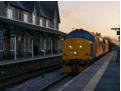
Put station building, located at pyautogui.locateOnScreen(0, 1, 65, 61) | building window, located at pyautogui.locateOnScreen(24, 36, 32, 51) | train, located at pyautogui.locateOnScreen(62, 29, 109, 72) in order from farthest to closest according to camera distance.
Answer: building window, located at pyautogui.locateOnScreen(24, 36, 32, 51)
station building, located at pyautogui.locateOnScreen(0, 1, 65, 61)
train, located at pyautogui.locateOnScreen(62, 29, 109, 72)

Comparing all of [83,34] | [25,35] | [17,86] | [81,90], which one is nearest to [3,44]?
[25,35]

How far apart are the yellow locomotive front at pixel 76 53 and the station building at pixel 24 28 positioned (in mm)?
6592

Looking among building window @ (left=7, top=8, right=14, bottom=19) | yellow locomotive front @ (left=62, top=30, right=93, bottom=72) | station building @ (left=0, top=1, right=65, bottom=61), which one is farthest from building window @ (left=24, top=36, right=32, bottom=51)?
yellow locomotive front @ (left=62, top=30, right=93, bottom=72)

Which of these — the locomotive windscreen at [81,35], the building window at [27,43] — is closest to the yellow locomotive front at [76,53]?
the locomotive windscreen at [81,35]

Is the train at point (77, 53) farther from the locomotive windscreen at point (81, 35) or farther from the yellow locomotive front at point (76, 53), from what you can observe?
the locomotive windscreen at point (81, 35)

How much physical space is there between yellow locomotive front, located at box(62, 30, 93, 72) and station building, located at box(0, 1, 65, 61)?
659cm

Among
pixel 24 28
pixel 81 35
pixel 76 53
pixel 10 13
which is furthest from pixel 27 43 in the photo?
pixel 76 53

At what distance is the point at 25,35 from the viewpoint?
28625 mm

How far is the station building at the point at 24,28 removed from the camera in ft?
74.6

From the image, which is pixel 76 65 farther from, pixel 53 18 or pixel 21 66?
pixel 53 18

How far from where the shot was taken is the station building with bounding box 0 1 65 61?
2273 cm

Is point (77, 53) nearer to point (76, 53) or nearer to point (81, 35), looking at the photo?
point (76, 53)

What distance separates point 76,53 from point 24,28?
8048 millimetres

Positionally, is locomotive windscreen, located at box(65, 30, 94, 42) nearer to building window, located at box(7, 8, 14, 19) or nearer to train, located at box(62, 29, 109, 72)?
train, located at box(62, 29, 109, 72)
